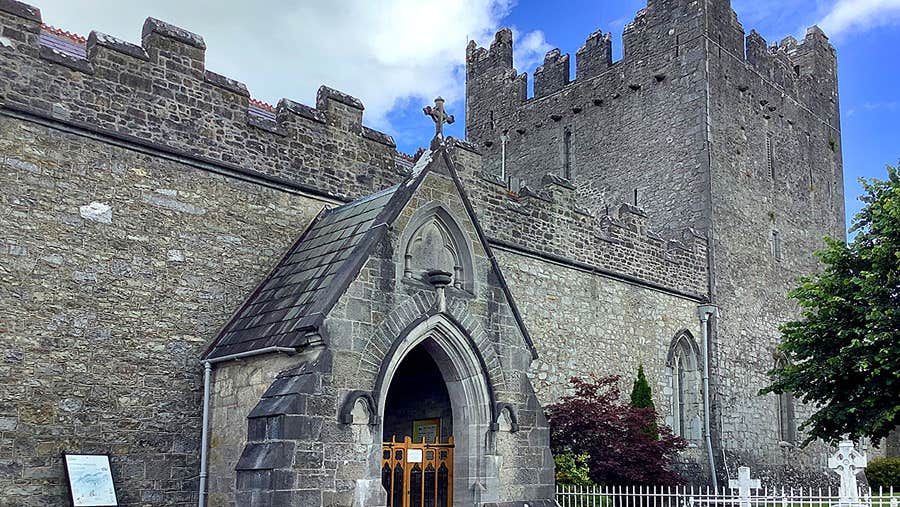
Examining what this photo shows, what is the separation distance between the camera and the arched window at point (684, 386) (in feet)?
72.6

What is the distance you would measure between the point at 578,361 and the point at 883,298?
6.15 metres

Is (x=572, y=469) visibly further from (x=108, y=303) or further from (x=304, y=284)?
(x=108, y=303)

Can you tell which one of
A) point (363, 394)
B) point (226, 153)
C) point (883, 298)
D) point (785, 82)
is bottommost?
point (363, 394)

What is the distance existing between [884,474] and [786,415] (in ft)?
14.0

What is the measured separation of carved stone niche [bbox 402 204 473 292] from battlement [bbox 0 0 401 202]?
3031 mm

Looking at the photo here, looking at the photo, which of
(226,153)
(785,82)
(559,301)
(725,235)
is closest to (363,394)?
(226,153)

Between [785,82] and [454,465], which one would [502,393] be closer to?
[454,465]

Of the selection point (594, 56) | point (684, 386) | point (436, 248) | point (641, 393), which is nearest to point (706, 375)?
point (684, 386)

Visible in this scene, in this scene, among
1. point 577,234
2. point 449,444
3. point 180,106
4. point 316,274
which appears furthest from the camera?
point 577,234

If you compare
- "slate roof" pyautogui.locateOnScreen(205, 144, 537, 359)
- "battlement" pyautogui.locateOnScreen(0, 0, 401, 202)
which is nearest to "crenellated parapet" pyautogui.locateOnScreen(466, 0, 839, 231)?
"battlement" pyautogui.locateOnScreen(0, 0, 401, 202)

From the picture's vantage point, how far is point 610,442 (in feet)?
57.3

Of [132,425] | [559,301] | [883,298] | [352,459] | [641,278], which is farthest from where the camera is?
[641,278]

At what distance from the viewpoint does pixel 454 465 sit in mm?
13203

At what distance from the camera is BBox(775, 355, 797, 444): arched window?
2499 cm
